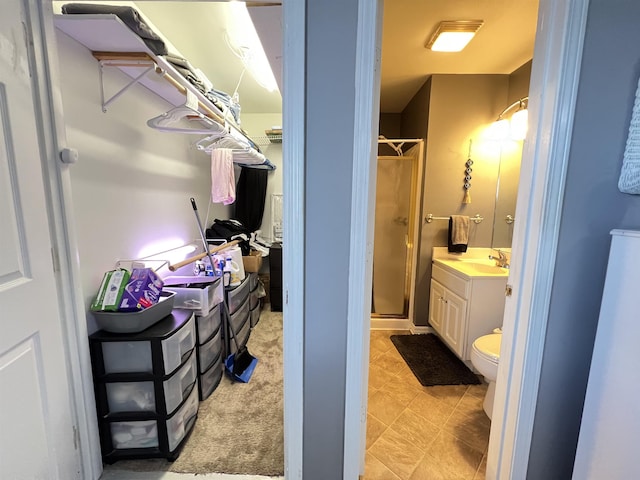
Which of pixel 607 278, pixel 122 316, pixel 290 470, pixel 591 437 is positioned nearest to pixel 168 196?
pixel 122 316

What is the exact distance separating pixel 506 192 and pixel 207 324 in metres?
2.83

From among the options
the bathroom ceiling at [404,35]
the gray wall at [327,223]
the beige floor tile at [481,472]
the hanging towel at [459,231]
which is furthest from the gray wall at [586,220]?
the hanging towel at [459,231]

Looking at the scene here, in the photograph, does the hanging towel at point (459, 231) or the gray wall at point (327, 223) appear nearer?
the gray wall at point (327, 223)

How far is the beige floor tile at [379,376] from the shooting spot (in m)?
1.94

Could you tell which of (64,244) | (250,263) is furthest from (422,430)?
(64,244)

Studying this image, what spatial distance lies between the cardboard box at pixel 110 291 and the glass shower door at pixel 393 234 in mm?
2198

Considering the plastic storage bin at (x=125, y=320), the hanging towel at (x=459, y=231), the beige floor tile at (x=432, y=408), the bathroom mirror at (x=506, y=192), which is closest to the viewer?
the plastic storage bin at (x=125, y=320)

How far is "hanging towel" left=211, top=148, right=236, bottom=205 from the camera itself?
2.26 m

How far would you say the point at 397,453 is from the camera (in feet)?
4.60

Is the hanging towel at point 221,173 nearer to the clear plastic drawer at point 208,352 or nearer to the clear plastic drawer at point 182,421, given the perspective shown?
the clear plastic drawer at point 208,352

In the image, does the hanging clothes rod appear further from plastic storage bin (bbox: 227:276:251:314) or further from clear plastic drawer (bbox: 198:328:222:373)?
clear plastic drawer (bbox: 198:328:222:373)

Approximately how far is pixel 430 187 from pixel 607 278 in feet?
5.73

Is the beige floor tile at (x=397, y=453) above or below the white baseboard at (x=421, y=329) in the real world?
below

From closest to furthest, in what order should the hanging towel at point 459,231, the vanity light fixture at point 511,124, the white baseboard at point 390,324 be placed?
1. the vanity light fixture at point 511,124
2. the hanging towel at point 459,231
3. the white baseboard at point 390,324
